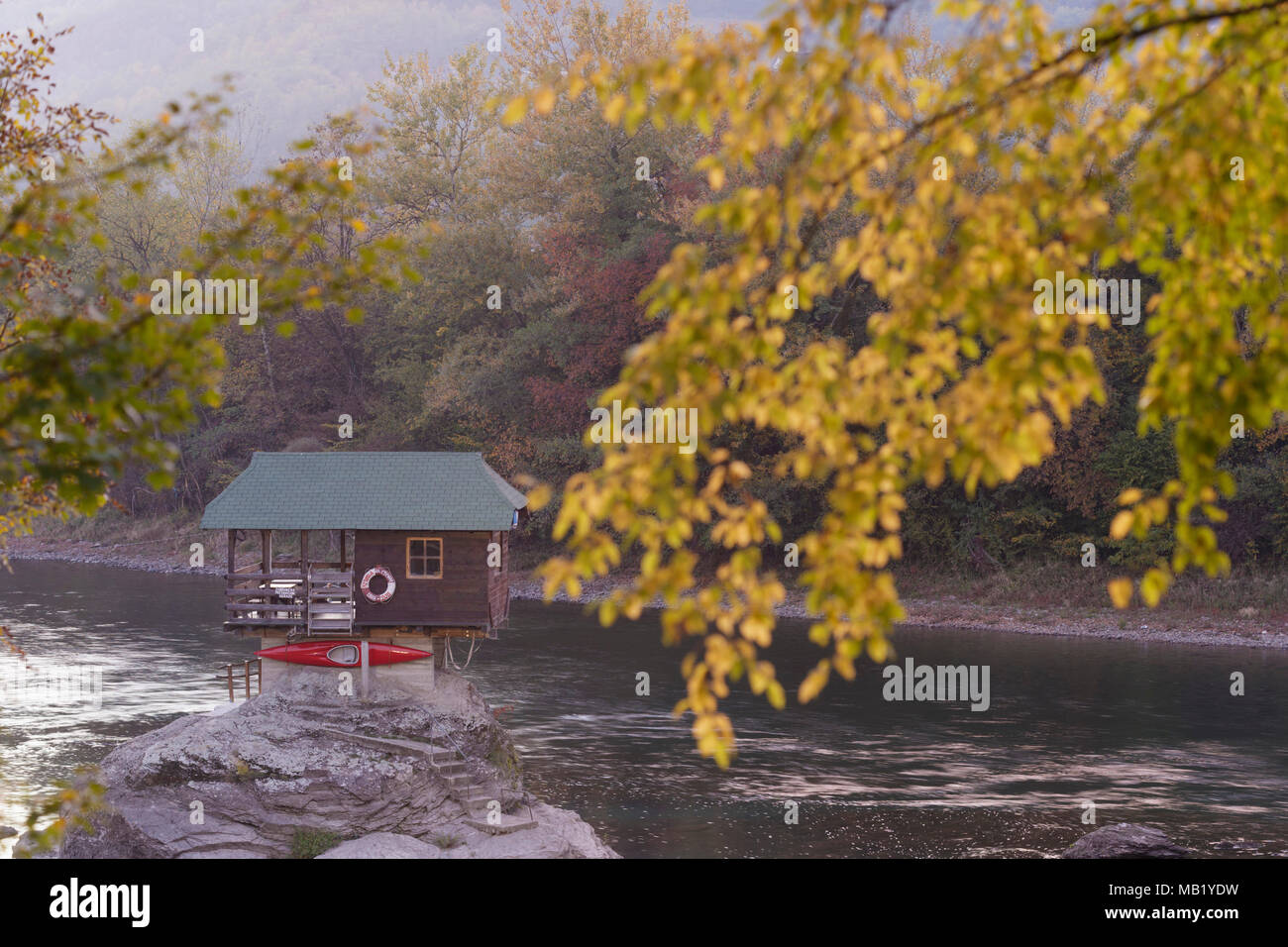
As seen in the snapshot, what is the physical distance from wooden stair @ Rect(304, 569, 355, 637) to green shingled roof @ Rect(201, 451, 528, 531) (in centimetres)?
112

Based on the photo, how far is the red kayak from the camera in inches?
992

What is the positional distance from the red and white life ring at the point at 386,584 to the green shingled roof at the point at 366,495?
107 cm

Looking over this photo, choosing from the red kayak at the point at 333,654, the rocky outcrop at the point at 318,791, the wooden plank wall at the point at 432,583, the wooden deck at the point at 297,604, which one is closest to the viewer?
the rocky outcrop at the point at 318,791

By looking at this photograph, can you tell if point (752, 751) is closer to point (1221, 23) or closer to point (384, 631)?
point (384, 631)

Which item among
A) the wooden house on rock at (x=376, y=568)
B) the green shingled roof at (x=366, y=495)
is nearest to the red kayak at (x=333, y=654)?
the wooden house on rock at (x=376, y=568)

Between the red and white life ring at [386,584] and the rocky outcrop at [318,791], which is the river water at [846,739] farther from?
the red and white life ring at [386,584]

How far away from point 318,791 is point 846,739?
41.9ft

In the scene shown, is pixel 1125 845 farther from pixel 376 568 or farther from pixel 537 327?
pixel 537 327

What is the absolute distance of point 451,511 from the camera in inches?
1004

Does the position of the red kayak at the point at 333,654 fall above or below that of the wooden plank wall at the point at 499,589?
below

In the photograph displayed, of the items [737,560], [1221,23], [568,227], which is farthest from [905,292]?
[568,227]

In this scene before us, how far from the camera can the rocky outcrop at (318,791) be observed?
1942 cm

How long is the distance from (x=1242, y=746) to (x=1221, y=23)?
26.1 metres

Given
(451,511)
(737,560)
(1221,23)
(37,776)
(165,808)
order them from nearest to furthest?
(737,560)
(1221,23)
(165,808)
(37,776)
(451,511)
